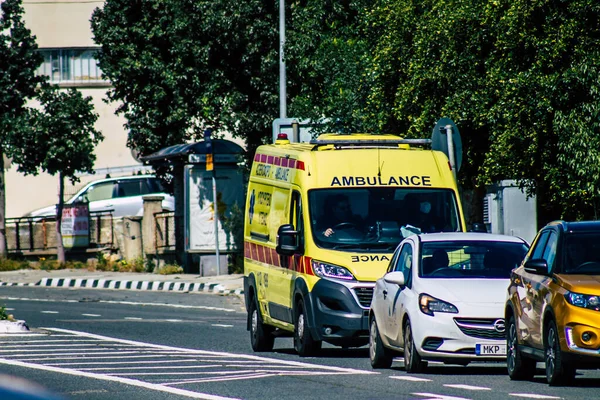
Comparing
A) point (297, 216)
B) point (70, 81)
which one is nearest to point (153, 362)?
point (297, 216)

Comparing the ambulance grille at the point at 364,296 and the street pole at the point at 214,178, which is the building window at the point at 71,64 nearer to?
the street pole at the point at 214,178

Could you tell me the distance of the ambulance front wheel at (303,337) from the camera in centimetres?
1605

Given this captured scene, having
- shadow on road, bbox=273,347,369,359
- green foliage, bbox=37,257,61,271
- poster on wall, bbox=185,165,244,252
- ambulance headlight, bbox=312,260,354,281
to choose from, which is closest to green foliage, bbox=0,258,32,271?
green foliage, bbox=37,257,61,271

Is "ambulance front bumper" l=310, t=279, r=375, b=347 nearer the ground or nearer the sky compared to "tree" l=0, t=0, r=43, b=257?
nearer the ground

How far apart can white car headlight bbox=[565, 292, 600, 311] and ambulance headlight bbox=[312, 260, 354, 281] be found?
14.8 feet

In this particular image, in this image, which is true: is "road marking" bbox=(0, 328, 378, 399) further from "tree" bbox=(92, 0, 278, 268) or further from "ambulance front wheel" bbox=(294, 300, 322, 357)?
"tree" bbox=(92, 0, 278, 268)

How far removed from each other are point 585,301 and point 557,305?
28cm

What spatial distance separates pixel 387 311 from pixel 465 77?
1083 cm

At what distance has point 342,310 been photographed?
51.6 ft

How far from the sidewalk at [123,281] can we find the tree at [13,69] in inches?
147

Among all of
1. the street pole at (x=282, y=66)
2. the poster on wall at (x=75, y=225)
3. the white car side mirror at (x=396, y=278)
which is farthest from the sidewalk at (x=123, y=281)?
the white car side mirror at (x=396, y=278)

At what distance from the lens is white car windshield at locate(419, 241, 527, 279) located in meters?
14.3

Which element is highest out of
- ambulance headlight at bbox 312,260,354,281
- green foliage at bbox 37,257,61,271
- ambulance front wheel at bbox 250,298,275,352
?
ambulance headlight at bbox 312,260,354,281

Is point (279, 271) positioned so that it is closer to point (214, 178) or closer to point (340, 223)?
point (340, 223)
